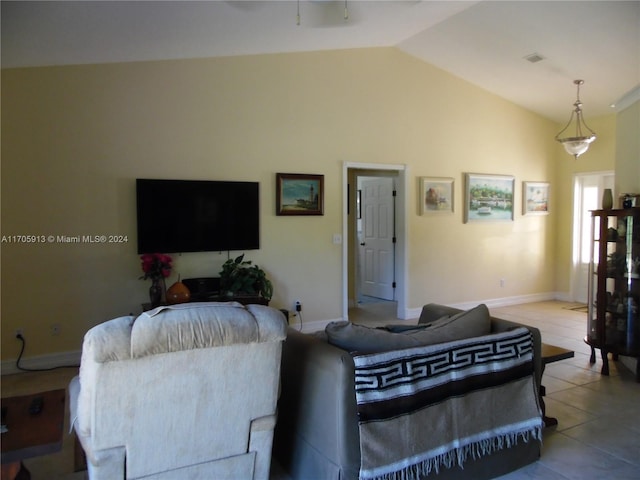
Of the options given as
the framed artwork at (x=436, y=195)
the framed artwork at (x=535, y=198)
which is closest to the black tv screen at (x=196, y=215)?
the framed artwork at (x=436, y=195)

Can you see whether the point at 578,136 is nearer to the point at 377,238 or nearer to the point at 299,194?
the point at 377,238

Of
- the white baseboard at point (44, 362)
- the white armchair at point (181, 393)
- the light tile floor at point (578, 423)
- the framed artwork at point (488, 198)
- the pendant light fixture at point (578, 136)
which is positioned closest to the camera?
the white armchair at point (181, 393)

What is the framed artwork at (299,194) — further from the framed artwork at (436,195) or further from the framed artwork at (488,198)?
the framed artwork at (488,198)

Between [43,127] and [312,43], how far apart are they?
278 cm

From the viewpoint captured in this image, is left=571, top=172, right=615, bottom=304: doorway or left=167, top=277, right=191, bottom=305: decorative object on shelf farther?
left=571, top=172, right=615, bottom=304: doorway

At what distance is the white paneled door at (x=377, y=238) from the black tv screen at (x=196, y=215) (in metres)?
2.65

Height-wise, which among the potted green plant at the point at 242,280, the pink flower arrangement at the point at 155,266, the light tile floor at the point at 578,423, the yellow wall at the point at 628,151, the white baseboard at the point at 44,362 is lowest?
the light tile floor at the point at 578,423

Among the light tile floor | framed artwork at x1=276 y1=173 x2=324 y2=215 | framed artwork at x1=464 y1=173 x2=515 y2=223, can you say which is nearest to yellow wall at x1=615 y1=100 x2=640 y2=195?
the light tile floor

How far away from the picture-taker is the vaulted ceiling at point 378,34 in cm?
331

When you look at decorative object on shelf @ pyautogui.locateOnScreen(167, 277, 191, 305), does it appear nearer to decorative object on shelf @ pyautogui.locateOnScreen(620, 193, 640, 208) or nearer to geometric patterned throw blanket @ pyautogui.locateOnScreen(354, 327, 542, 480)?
geometric patterned throw blanket @ pyautogui.locateOnScreen(354, 327, 542, 480)

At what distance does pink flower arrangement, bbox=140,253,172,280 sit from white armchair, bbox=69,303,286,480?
7.90ft

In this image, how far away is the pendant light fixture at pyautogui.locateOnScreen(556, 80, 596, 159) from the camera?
5.22 metres

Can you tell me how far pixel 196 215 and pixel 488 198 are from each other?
4.32 meters

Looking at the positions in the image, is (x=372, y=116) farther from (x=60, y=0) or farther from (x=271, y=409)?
(x=271, y=409)
